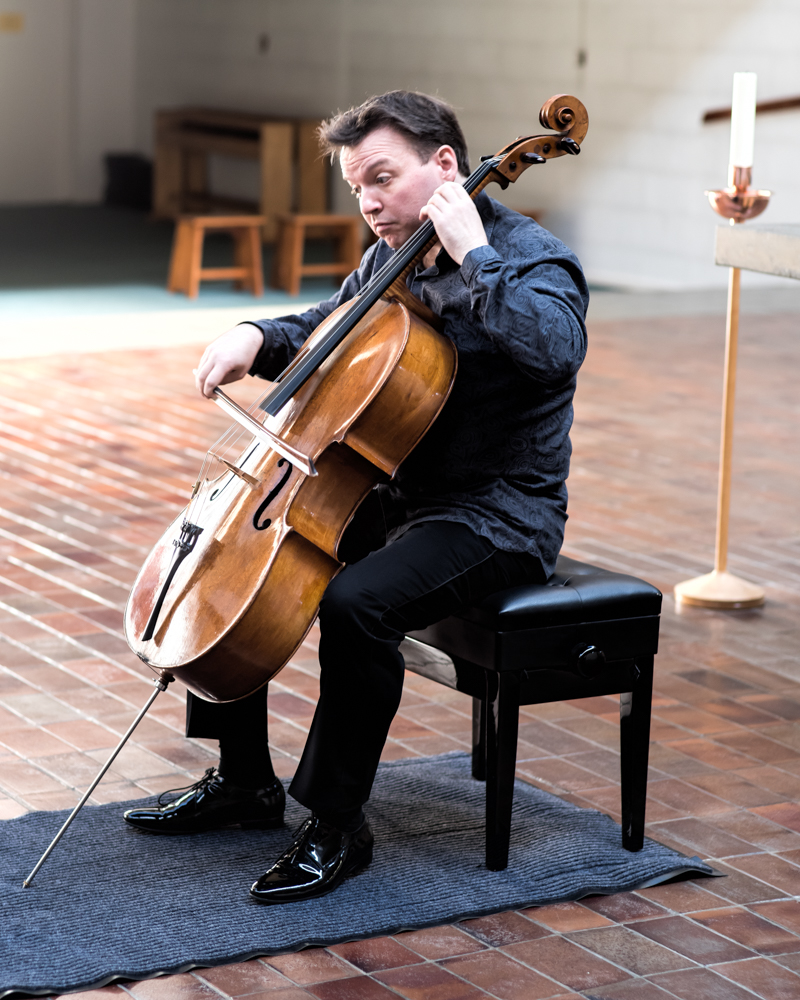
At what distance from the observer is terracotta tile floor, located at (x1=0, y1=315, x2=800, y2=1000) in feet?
7.25

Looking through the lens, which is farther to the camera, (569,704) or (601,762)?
(569,704)

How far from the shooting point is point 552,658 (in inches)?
95.4

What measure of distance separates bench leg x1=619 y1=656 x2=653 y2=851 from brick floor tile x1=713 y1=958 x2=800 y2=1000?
36cm

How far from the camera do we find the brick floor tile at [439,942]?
7.34 feet

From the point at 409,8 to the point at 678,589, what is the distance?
27.3 ft

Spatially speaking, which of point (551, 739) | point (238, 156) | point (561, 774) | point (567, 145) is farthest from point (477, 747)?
point (238, 156)

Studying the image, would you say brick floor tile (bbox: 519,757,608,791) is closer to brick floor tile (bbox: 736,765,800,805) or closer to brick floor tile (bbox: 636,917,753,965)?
brick floor tile (bbox: 736,765,800,805)

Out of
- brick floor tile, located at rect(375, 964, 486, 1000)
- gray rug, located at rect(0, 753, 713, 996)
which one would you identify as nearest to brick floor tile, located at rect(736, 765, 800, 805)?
gray rug, located at rect(0, 753, 713, 996)

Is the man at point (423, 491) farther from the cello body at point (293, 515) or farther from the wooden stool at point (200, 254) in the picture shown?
the wooden stool at point (200, 254)

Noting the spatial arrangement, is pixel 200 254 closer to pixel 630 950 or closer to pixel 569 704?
pixel 569 704

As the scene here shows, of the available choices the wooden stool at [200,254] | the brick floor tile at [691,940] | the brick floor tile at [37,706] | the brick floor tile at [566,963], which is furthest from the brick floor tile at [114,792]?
the wooden stool at [200,254]

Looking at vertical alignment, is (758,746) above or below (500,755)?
below

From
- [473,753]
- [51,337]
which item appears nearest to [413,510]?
[473,753]

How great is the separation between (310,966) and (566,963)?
352 mm
